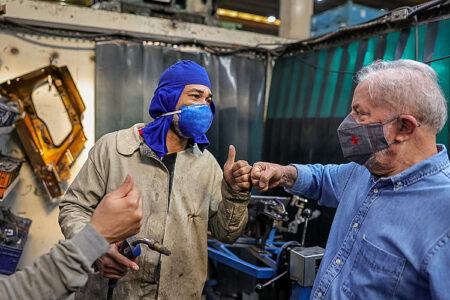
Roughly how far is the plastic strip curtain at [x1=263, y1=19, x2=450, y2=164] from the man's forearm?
1128mm

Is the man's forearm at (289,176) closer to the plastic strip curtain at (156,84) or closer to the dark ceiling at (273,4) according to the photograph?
the plastic strip curtain at (156,84)

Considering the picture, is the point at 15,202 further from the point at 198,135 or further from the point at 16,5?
the point at 198,135

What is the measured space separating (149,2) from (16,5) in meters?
1.09

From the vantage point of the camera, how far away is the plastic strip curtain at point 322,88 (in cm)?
215

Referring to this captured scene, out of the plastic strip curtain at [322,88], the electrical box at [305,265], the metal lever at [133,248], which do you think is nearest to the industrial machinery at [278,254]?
the electrical box at [305,265]

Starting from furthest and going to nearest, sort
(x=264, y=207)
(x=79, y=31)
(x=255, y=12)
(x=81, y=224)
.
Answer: (x=255, y=12), (x=79, y=31), (x=264, y=207), (x=81, y=224)

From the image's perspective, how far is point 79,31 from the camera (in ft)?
9.37

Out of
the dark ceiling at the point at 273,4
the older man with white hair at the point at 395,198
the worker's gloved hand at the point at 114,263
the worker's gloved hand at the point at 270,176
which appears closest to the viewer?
the older man with white hair at the point at 395,198

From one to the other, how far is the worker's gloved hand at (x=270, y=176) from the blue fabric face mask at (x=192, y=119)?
1.18ft

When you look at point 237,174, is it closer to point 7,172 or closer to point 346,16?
point 7,172

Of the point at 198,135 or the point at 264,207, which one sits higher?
the point at 198,135

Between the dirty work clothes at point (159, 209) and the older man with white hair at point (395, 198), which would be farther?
the dirty work clothes at point (159, 209)

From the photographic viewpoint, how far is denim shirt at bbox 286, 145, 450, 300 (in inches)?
38.1

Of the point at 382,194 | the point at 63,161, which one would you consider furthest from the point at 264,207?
the point at 63,161
